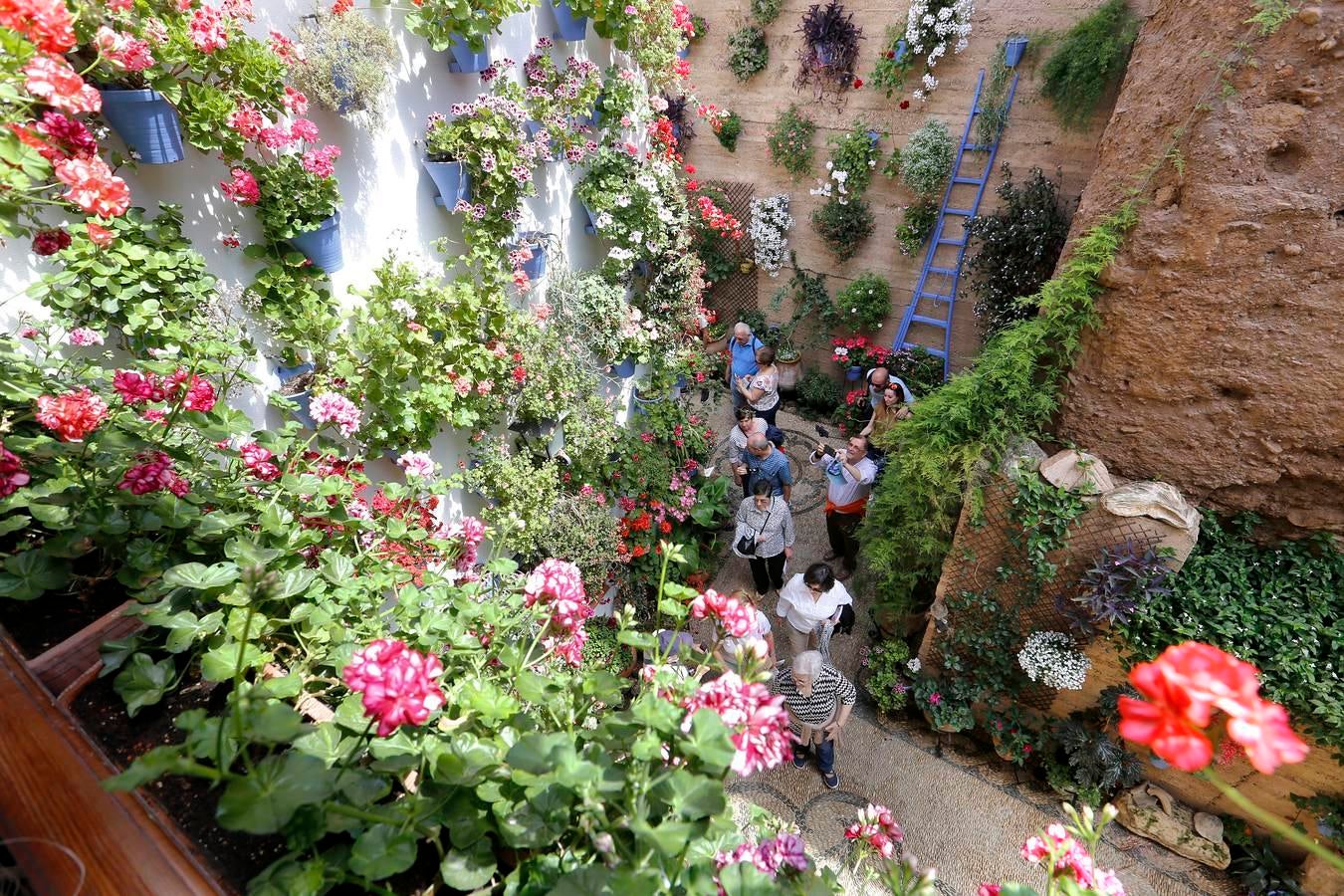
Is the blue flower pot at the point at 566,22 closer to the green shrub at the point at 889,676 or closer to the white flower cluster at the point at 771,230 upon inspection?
the white flower cluster at the point at 771,230

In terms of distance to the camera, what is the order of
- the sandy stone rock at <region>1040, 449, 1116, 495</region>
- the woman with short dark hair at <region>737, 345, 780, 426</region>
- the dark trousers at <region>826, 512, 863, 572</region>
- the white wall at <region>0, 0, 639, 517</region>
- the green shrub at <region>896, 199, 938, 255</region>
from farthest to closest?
1. the green shrub at <region>896, 199, 938, 255</region>
2. the woman with short dark hair at <region>737, 345, 780, 426</region>
3. the dark trousers at <region>826, 512, 863, 572</region>
4. the sandy stone rock at <region>1040, 449, 1116, 495</region>
5. the white wall at <region>0, 0, 639, 517</region>

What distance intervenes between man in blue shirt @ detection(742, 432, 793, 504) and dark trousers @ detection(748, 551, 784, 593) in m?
0.48

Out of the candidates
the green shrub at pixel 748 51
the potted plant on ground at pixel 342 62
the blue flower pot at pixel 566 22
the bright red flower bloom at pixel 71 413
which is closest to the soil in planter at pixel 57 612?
the bright red flower bloom at pixel 71 413

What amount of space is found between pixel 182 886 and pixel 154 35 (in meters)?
2.23

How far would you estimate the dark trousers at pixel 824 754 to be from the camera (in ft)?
12.1

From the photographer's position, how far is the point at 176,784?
1.01m

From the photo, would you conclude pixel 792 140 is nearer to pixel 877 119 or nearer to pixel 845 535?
pixel 877 119

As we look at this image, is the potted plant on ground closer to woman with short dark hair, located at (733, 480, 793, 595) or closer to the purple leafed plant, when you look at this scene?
woman with short dark hair, located at (733, 480, 793, 595)

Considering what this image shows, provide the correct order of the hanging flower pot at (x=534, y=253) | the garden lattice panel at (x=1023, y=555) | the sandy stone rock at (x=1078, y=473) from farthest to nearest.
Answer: the hanging flower pot at (x=534, y=253)
the sandy stone rock at (x=1078, y=473)
the garden lattice panel at (x=1023, y=555)

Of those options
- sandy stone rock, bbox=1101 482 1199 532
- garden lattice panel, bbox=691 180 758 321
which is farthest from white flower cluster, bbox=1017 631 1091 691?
garden lattice panel, bbox=691 180 758 321

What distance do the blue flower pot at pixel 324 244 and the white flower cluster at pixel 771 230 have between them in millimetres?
5191

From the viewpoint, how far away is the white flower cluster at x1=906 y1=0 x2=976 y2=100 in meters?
5.25

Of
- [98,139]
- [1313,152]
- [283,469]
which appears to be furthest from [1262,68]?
[98,139]

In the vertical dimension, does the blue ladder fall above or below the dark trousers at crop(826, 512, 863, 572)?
above
